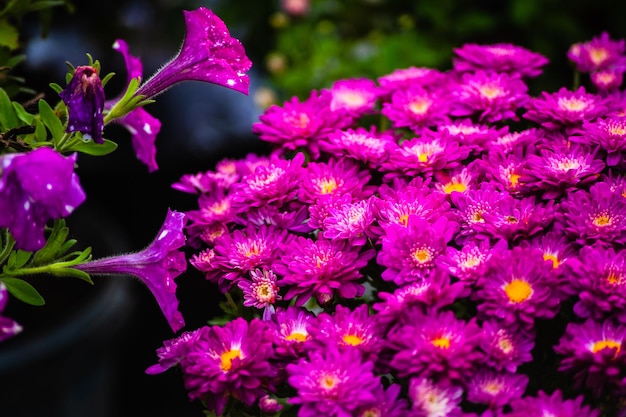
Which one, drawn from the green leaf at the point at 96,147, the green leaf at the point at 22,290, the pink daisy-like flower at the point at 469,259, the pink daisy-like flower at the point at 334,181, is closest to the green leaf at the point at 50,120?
the green leaf at the point at 96,147

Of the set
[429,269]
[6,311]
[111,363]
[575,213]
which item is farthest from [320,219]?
[111,363]

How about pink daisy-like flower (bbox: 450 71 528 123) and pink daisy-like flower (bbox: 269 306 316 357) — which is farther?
pink daisy-like flower (bbox: 450 71 528 123)

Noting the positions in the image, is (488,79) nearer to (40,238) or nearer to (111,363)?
(40,238)

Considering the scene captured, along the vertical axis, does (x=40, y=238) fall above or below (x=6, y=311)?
below

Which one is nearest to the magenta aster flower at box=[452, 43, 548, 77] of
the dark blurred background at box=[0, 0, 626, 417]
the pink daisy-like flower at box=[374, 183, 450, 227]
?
the pink daisy-like flower at box=[374, 183, 450, 227]

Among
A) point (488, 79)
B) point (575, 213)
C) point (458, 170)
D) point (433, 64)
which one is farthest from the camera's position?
point (433, 64)

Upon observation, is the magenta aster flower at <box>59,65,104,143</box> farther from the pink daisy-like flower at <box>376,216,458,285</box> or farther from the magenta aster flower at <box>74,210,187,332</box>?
the pink daisy-like flower at <box>376,216,458,285</box>

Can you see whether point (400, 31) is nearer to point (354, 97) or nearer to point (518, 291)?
point (354, 97)
